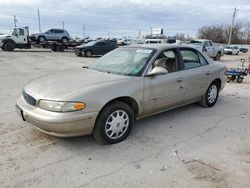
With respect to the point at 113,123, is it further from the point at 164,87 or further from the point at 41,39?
the point at 41,39

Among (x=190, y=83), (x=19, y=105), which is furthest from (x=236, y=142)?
(x=19, y=105)

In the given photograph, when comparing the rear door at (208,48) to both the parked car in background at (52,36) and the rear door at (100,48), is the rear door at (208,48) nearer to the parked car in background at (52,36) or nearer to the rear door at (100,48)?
the rear door at (100,48)

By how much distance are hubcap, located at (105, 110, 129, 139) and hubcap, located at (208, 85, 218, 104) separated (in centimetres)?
262

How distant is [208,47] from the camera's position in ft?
59.5

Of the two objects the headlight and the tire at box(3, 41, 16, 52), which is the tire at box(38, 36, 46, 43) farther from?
the headlight

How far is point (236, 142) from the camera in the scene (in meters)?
3.67

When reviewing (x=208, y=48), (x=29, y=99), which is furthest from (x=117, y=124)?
(x=208, y=48)

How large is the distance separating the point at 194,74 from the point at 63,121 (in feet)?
9.47

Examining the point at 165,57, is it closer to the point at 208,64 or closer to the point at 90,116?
the point at 208,64

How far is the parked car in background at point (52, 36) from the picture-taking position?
2591cm

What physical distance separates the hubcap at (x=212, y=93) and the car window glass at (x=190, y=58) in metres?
0.81

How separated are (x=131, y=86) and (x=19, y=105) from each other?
68.2 inches

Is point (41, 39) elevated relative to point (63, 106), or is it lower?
elevated

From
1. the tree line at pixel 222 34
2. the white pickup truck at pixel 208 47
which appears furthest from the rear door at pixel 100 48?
the tree line at pixel 222 34
